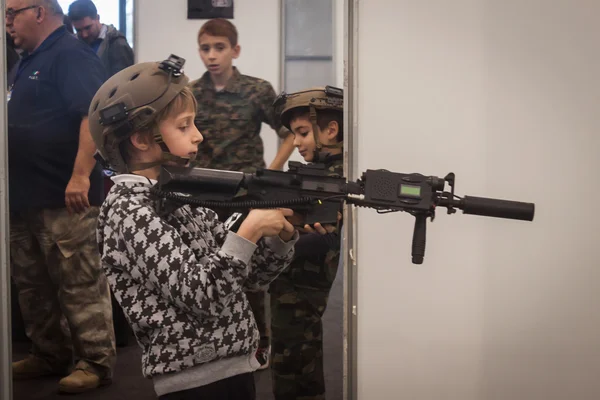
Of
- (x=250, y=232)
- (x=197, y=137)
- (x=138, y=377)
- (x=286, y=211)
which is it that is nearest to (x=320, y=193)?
(x=286, y=211)

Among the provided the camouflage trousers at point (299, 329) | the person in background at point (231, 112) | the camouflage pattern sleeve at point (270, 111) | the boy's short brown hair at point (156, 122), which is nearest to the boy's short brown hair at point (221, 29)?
the person in background at point (231, 112)

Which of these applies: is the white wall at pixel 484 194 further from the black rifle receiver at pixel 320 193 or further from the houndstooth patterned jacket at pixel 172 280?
the houndstooth patterned jacket at pixel 172 280

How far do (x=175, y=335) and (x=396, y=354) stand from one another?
769 mm

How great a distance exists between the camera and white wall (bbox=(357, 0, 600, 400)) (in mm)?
1976

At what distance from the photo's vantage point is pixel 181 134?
5.35 ft

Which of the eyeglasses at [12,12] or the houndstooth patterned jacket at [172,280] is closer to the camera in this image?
the houndstooth patterned jacket at [172,280]

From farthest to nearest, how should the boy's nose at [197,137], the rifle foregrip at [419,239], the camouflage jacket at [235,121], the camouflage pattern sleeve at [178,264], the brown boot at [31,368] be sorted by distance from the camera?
1. the brown boot at [31,368]
2. the camouflage jacket at [235,121]
3. the boy's nose at [197,137]
4. the rifle foregrip at [419,239]
5. the camouflage pattern sleeve at [178,264]

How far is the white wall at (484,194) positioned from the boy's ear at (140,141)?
0.64m

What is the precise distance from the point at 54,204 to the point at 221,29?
646mm

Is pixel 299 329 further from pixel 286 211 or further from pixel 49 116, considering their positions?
pixel 49 116

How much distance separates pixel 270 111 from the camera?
73.1 inches

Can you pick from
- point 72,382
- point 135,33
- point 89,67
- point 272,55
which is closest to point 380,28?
point 272,55

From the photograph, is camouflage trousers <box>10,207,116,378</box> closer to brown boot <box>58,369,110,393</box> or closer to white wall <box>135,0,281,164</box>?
brown boot <box>58,369,110,393</box>

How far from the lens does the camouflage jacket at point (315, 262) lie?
1.88 metres
